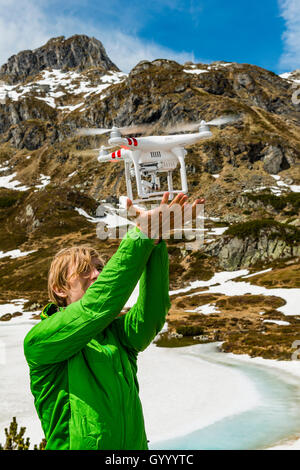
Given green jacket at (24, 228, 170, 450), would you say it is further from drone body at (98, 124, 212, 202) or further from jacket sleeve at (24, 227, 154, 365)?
drone body at (98, 124, 212, 202)

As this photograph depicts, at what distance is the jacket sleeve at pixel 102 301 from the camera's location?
5.82ft

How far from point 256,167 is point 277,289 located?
265 ft

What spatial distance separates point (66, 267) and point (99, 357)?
59 centimetres

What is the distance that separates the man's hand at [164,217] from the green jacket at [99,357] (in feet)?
0.19

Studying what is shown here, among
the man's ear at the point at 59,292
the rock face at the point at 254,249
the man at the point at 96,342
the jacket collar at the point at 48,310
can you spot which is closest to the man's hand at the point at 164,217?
the man at the point at 96,342

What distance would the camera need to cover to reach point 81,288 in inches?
86.8

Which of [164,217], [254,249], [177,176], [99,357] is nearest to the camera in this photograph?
[164,217]

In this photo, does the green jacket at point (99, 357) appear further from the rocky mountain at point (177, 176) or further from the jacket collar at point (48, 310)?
the rocky mountain at point (177, 176)

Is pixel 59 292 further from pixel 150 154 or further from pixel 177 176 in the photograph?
pixel 177 176

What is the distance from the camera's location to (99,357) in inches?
82.4

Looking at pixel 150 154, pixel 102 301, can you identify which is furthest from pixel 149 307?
pixel 150 154

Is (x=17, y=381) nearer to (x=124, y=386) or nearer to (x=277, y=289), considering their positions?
(x=124, y=386)

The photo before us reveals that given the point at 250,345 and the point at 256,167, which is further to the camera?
the point at 256,167
